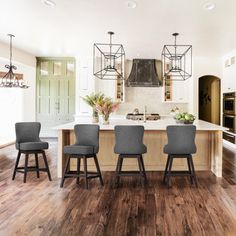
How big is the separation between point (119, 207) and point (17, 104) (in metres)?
6.44

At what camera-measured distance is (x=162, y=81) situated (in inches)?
325

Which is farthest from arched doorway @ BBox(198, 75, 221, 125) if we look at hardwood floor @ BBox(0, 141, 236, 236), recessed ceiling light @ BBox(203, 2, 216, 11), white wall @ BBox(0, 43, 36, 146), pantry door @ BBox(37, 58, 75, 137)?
white wall @ BBox(0, 43, 36, 146)

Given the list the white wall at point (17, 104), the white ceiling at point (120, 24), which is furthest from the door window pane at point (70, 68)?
the white ceiling at point (120, 24)

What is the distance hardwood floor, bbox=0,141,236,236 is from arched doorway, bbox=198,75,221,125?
17.7 feet

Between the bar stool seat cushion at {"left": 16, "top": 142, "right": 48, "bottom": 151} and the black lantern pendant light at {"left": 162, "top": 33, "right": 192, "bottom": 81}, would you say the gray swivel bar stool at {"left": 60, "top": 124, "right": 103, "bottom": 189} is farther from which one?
the black lantern pendant light at {"left": 162, "top": 33, "right": 192, "bottom": 81}

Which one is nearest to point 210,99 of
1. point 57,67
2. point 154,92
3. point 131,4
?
point 154,92

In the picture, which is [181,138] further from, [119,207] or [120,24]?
[120,24]

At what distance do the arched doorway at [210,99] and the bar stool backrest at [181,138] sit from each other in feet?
19.1

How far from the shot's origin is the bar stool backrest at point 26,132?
172 inches

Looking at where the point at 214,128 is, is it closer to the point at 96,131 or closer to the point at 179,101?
the point at 96,131

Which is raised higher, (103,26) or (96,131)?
(103,26)

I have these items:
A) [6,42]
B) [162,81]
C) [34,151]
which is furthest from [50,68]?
[34,151]

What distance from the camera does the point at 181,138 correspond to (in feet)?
12.9

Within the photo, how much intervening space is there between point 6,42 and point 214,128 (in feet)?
17.8
